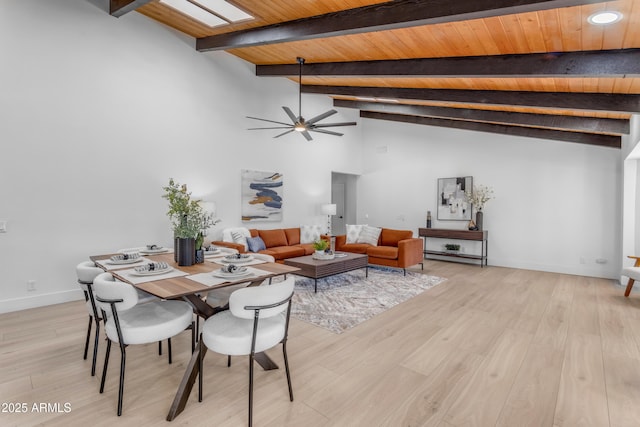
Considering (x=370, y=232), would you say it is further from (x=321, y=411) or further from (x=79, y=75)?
(x=79, y=75)

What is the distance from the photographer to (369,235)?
685cm

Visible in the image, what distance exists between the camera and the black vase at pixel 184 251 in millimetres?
2678

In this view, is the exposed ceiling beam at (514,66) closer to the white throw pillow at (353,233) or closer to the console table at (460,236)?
the white throw pillow at (353,233)

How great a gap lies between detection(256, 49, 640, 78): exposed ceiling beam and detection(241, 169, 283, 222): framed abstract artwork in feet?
9.13

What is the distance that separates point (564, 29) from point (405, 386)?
3.08 metres

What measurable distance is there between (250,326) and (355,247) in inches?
179

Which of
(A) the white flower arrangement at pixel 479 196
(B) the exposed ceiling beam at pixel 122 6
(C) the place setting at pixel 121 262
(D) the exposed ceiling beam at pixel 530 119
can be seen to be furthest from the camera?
(A) the white flower arrangement at pixel 479 196

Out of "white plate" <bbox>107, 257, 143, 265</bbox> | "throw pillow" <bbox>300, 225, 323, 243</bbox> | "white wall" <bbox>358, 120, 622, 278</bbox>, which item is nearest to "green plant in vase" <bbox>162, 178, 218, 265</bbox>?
"white plate" <bbox>107, 257, 143, 265</bbox>

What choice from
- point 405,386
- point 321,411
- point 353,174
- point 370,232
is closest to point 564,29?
point 405,386

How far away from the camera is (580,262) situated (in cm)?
621

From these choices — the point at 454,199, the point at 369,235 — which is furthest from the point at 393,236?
the point at 454,199

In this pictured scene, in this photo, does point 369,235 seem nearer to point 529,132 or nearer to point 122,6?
point 529,132

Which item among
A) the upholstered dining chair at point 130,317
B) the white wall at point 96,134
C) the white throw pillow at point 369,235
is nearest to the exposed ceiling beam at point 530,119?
the white throw pillow at point 369,235

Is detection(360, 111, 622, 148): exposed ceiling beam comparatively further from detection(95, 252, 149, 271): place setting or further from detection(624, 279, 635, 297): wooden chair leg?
detection(95, 252, 149, 271): place setting
